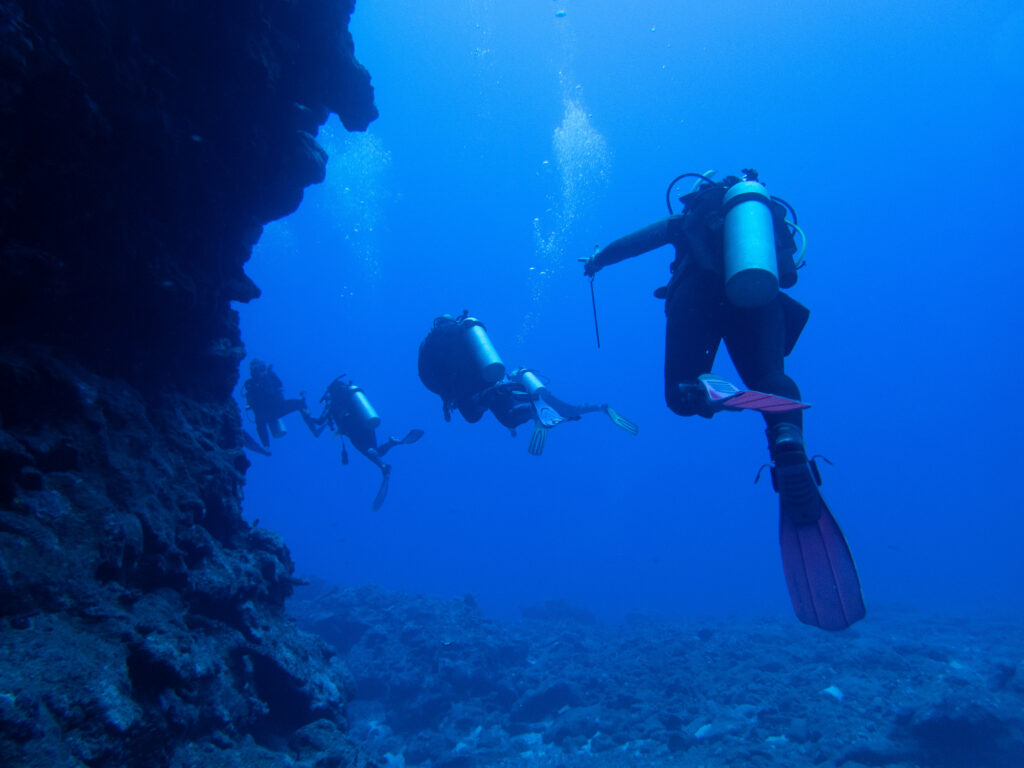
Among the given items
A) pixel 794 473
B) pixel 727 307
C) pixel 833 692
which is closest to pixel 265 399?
pixel 727 307

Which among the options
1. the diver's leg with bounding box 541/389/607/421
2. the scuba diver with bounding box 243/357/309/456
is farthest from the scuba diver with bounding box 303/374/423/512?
the diver's leg with bounding box 541/389/607/421

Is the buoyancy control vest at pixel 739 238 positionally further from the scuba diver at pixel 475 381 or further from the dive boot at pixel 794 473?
the scuba diver at pixel 475 381

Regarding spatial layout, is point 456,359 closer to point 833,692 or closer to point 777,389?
point 777,389

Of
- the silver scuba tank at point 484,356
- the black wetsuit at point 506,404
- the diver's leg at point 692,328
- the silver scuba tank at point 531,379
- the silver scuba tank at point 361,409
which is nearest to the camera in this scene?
the diver's leg at point 692,328

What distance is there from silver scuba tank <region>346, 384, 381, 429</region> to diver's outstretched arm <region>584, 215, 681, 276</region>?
980 cm

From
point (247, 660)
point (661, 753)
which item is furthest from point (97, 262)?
point (661, 753)

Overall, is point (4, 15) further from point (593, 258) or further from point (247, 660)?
point (247, 660)

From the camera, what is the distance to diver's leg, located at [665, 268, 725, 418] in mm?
3727

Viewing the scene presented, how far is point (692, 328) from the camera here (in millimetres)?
3748

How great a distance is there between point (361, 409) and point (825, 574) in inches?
461

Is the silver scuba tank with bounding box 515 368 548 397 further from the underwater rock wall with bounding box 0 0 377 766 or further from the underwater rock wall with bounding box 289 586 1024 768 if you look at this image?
the underwater rock wall with bounding box 289 586 1024 768

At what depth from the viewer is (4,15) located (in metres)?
2.93

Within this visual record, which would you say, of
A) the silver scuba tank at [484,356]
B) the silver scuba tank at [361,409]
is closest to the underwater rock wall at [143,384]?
the silver scuba tank at [484,356]

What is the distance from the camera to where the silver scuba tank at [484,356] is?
8.29 m
